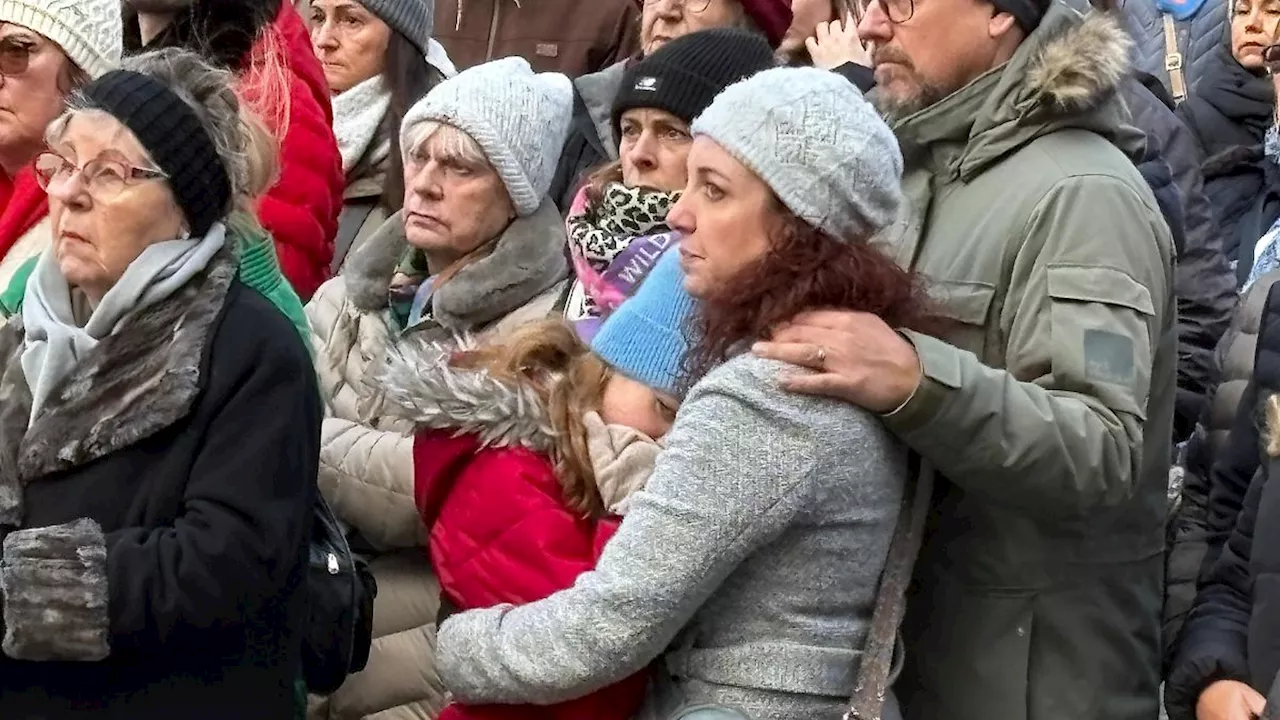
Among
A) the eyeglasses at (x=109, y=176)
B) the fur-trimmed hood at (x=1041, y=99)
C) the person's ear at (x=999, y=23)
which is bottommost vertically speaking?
the eyeglasses at (x=109, y=176)

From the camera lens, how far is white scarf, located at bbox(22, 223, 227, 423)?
230cm

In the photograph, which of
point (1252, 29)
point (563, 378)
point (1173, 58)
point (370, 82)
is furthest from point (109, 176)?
point (1173, 58)

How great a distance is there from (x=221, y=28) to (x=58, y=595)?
1789 mm

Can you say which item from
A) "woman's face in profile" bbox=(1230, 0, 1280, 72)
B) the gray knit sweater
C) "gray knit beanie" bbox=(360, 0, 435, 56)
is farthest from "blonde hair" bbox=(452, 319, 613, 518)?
"woman's face in profile" bbox=(1230, 0, 1280, 72)

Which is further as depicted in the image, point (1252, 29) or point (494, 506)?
point (1252, 29)

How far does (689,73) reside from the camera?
3.00 meters

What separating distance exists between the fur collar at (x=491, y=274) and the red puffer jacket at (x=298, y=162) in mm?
292

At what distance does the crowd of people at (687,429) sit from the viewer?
2.04 m

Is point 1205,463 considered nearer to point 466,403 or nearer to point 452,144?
point 466,403

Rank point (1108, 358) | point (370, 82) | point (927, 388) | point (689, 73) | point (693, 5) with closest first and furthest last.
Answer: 1. point (927, 388)
2. point (1108, 358)
3. point (689, 73)
4. point (693, 5)
5. point (370, 82)

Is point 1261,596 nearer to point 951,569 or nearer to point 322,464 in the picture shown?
point 951,569

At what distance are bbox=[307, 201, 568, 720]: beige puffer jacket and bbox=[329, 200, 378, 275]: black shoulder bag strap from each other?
2.72 feet

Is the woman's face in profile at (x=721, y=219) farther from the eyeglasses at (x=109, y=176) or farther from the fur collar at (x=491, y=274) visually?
the fur collar at (x=491, y=274)

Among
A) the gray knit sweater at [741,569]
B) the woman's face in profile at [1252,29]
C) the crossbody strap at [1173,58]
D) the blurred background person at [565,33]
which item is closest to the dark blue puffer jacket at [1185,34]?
the crossbody strap at [1173,58]
